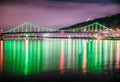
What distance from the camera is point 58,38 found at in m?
54.2

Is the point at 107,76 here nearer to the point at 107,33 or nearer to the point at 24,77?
the point at 24,77

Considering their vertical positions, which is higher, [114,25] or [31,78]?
[114,25]

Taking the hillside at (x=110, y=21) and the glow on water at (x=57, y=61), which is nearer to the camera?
the glow on water at (x=57, y=61)

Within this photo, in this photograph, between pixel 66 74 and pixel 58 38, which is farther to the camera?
pixel 58 38

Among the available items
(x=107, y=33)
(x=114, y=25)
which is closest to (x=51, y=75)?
(x=107, y=33)

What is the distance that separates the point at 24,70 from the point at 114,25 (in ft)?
117

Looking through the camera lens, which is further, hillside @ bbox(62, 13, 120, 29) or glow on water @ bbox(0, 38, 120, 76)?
hillside @ bbox(62, 13, 120, 29)

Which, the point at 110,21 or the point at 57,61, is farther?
the point at 110,21

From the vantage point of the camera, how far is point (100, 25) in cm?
4512

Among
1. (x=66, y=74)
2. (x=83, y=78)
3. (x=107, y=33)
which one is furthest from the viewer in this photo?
(x=107, y=33)

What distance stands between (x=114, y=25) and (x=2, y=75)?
3696 cm

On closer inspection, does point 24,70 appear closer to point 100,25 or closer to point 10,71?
point 10,71

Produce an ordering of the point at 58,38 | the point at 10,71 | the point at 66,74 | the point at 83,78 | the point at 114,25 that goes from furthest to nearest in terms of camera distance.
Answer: the point at 58,38 → the point at 114,25 → the point at 10,71 → the point at 66,74 → the point at 83,78

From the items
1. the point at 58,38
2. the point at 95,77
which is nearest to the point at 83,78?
the point at 95,77
